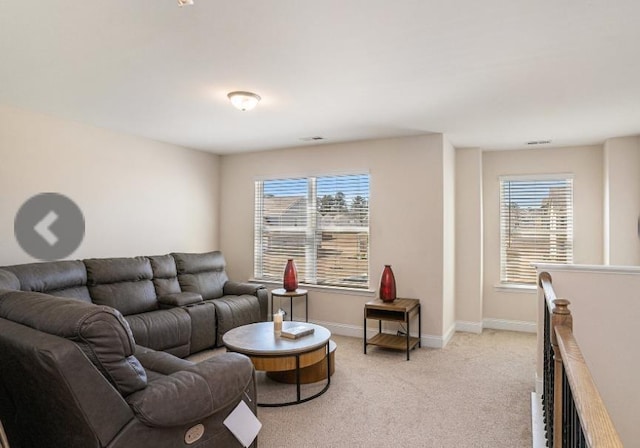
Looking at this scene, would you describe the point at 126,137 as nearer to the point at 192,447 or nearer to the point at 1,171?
the point at 1,171

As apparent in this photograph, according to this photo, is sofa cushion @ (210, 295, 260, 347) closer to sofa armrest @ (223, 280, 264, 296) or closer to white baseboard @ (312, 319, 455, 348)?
sofa armrest @ (223, 280, 264, 296)

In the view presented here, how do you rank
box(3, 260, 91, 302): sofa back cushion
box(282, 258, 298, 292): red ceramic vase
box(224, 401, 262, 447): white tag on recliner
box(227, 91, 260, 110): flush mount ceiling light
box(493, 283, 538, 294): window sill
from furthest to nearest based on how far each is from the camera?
box(493, 283, 538, 294): window sill → box(282, 258, 298, 292): red ceramic vase → box(3, 260, 91, 302): sofa back cushion → box(227, 91, 260, 110): flush mount ceiling light → box(224, 401, 262, 447): white tag on recliner

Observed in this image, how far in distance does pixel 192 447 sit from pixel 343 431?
1.16 metres

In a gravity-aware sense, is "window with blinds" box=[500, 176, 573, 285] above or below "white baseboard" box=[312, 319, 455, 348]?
above

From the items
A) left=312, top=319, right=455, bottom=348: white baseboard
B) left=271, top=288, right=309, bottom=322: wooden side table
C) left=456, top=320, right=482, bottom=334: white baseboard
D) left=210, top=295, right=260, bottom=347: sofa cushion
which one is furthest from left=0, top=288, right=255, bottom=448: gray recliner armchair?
left=456, top=320, right=482, bottom=334: white baseboard

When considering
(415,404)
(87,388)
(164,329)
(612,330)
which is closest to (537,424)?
(415,404)

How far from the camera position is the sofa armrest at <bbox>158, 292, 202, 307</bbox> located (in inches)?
162

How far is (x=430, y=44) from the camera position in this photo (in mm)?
2291

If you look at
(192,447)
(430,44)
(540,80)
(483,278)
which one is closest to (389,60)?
(430,44)

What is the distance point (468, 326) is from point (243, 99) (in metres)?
4.04

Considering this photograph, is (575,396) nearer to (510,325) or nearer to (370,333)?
(370,333)

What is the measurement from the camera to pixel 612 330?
290 centimetres

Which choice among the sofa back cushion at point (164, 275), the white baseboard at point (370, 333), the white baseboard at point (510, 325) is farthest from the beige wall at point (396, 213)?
the sofa back cushion at point (164, 275)

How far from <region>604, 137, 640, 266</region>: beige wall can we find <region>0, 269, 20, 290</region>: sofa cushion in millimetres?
5933
